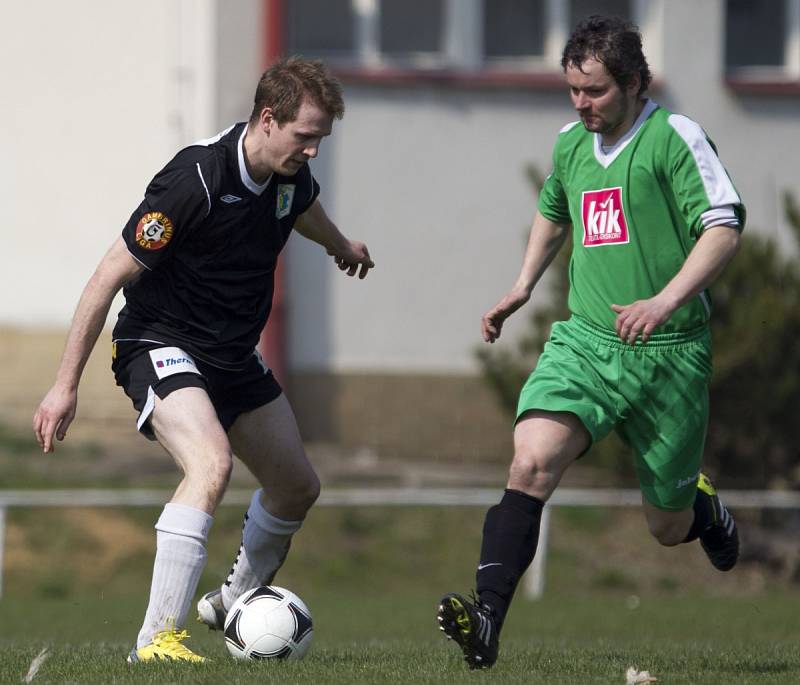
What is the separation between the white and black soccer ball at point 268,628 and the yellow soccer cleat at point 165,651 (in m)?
0.36

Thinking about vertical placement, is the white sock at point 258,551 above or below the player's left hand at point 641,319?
below

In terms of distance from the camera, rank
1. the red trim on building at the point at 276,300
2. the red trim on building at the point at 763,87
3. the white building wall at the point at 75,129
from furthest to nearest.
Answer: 1. the red trim on building at the point at 763,87
2. the white building wall at the point at 75,129
3. the red trim on building at the point at 276,300

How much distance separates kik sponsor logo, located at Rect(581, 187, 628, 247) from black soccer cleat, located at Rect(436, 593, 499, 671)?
1.59 m

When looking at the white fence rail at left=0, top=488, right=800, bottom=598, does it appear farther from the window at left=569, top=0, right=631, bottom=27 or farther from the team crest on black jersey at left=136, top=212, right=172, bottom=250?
the team crest on black jersey at left=136, top=212, right=172, bottom=250

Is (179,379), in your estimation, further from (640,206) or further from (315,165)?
(315,165)

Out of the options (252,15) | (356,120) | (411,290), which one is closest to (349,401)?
(411,290)

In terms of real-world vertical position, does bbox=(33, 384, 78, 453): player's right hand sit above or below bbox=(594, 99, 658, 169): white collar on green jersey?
below

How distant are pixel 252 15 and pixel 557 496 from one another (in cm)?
632

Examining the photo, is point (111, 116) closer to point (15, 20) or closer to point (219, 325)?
point (15, 20)

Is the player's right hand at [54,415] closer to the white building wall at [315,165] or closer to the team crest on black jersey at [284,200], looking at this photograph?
the team crest on black jersey at [284,200]

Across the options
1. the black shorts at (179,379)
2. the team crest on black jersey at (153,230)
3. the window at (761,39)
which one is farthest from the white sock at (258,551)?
the window at (761,39)

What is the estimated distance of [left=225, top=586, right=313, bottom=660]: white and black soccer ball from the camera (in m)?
6.24

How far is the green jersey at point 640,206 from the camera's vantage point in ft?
20.0

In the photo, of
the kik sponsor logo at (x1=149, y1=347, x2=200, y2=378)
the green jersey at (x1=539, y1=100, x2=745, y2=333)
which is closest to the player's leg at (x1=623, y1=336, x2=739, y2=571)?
the green jersey at (x1=539, y1=100, x2=745, y2=333)
